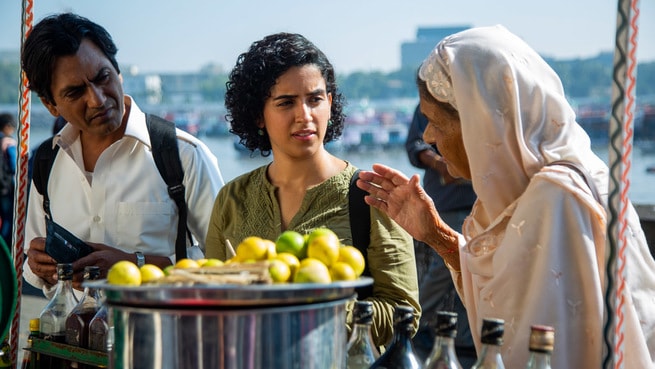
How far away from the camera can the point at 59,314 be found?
7.73 feet

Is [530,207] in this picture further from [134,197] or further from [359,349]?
[134,197]

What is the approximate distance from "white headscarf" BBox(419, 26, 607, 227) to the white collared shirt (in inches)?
48.7

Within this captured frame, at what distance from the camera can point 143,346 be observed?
62.7 inches

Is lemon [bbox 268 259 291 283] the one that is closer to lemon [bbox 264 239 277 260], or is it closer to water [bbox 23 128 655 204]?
lemon [bbox 264 239 277 260]

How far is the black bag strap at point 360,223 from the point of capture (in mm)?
2686

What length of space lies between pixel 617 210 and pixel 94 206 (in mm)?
1998

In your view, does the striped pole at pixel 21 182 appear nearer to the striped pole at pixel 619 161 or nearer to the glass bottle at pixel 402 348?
the glass bottle at pixel 402 348

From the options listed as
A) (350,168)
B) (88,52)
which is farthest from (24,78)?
(350,168)

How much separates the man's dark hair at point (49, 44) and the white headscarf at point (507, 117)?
58.0 inches

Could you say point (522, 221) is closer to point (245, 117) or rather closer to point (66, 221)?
point (245, 117)

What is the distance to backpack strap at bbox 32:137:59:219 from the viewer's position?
3.29m

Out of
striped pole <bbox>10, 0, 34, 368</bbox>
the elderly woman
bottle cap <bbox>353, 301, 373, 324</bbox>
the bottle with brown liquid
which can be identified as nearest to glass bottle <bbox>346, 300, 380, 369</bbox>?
bottle cap <bbox>353, 301, 373, 324</bbox>

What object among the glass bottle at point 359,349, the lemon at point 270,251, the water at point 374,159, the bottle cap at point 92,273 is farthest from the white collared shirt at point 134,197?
the water at point 374,159

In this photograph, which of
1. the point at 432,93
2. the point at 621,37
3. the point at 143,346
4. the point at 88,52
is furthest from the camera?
the point at 88,52
